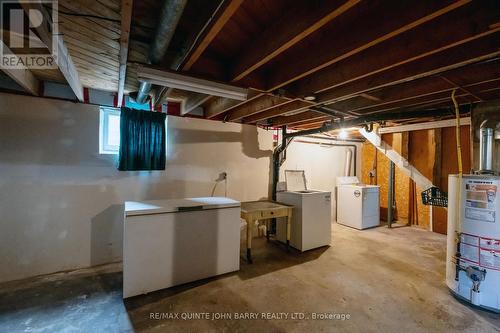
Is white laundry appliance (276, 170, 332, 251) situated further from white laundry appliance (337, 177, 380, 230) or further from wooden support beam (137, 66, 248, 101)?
wooden support beam (137, 66, 248, 101)

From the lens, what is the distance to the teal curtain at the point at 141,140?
2.80 metres

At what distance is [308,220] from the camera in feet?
11.5

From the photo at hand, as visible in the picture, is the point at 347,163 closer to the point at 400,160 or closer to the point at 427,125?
the point at 400,160

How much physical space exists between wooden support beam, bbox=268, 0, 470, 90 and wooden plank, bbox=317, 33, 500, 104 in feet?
1.89

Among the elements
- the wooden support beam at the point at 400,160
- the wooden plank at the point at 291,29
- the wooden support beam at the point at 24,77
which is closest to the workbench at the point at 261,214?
the wooden plank at the point at 291,29

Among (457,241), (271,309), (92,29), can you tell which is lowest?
(271,309)

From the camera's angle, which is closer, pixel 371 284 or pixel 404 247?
pixel 371 284

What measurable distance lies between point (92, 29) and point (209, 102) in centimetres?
201

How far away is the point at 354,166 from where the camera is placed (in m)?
5.74

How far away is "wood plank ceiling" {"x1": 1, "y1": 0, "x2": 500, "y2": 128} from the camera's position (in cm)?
130

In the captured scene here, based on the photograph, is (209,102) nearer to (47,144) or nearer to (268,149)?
(268,149)

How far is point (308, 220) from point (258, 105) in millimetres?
1867

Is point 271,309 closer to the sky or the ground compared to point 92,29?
closer to the ground

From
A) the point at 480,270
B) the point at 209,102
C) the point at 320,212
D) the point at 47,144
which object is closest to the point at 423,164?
the point at 320,212
